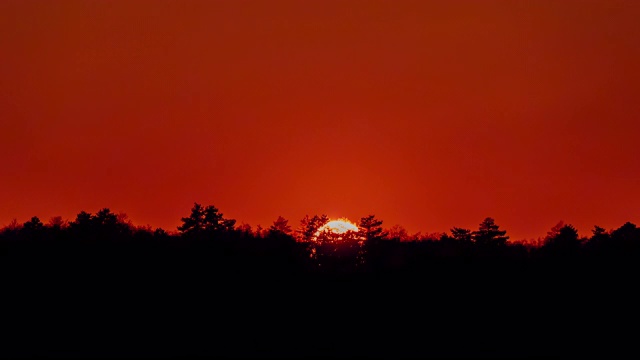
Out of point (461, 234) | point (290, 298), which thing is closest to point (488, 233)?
point (461, 234)

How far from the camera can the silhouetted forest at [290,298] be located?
3672cm

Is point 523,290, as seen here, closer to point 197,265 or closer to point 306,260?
point 306,260

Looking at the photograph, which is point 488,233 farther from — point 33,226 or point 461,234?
point 33,226

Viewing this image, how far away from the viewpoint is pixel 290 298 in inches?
1651

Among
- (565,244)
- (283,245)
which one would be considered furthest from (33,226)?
(565,244)

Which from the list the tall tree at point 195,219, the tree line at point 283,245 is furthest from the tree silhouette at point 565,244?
the tall tree at point 195,219

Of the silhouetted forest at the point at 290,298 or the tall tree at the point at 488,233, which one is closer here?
the silhouetted forest at the point at 290,298

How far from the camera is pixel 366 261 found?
4966cm

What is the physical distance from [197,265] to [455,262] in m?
16.3

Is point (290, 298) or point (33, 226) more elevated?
point (33, 226)

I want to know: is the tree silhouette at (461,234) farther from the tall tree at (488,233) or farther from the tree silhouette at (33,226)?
the tree silhouette at (33,226)

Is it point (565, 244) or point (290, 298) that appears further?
point (565, 244)

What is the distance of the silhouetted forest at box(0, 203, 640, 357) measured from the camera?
3672 centimetres

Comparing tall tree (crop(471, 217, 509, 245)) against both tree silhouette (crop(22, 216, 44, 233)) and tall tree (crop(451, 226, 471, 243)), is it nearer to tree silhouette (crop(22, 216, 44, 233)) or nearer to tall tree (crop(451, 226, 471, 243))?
tall tree (crop(451, 226, 471, 243))
